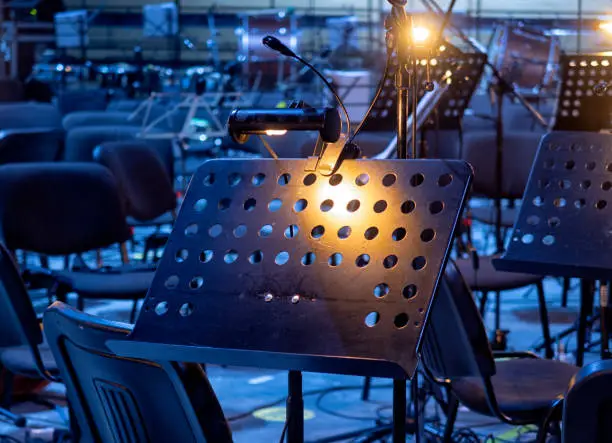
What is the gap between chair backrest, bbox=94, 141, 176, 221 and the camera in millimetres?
4859

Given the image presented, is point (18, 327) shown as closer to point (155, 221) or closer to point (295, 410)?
point (295, 410)

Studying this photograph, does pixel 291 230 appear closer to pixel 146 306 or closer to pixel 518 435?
pixel 146 306

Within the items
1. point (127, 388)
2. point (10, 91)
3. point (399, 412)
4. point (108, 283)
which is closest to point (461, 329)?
point (399, 412)


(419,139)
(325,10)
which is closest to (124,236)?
(419,139)

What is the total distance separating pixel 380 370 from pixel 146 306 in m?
0.44

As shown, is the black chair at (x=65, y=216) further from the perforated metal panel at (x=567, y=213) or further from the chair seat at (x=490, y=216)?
the chair seat at (x=490, y=216)

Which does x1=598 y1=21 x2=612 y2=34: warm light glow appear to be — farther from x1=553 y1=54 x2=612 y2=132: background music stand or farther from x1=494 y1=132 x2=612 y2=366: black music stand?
x1=494 y1=132 x2=612 y2=366: black music stand

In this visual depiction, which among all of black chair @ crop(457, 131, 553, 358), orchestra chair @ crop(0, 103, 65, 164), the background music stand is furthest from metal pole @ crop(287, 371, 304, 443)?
orchestra chair @ crop(0, 103, 65, 164)

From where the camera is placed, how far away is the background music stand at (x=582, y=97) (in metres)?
4.16

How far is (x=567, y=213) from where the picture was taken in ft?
8.83

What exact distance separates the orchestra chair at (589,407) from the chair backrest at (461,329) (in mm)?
1058

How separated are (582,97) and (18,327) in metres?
2.71

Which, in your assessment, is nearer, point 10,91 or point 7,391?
point 7,391

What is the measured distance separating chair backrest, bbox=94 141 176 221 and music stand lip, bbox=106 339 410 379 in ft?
11.1
